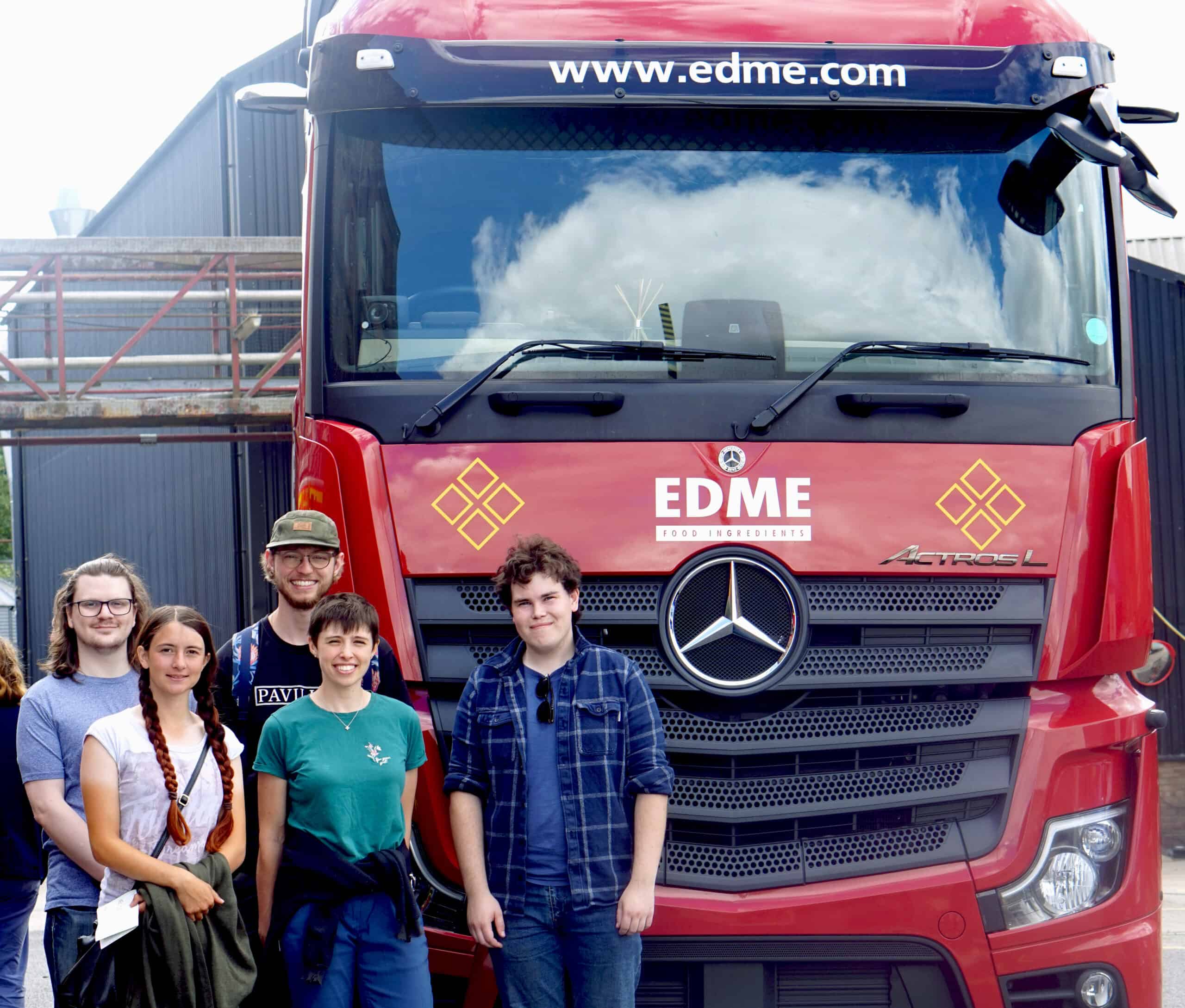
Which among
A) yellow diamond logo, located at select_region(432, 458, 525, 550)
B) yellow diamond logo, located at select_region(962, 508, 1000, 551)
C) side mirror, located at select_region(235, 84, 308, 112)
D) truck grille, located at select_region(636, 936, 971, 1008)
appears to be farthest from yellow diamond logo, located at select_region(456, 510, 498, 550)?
side mirror, located at select_region(235, 84, 308, 112)

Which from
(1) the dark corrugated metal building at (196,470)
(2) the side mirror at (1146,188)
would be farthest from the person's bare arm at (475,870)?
(1) the dark corrugated metal building at (196,470)

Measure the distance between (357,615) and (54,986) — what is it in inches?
47.7

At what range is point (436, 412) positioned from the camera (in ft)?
12.3

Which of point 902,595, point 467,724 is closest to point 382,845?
point 467,724

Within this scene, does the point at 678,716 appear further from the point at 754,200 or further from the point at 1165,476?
the point at 1165,476

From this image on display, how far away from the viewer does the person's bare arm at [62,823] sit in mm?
3463

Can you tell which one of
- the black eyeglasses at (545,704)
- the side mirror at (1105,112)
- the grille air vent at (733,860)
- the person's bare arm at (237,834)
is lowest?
the grille air vent at (733,860)

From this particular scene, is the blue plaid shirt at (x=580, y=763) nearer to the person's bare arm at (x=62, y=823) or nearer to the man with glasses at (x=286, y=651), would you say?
the man with glasses at (x=286, y=651)

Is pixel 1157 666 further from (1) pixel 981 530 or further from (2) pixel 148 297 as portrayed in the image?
(2) pixel 148 297

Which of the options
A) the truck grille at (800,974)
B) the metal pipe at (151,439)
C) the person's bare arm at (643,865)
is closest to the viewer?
the person's bare arm at (643,865)

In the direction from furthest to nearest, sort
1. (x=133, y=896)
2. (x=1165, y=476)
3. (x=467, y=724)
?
(x=1165, y=476) → (x=467, y=724) → (x=133, y=896)

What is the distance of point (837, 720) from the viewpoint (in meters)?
3.71

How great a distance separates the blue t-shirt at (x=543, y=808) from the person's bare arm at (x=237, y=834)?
69 centimetres

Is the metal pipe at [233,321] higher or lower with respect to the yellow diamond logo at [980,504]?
higher
